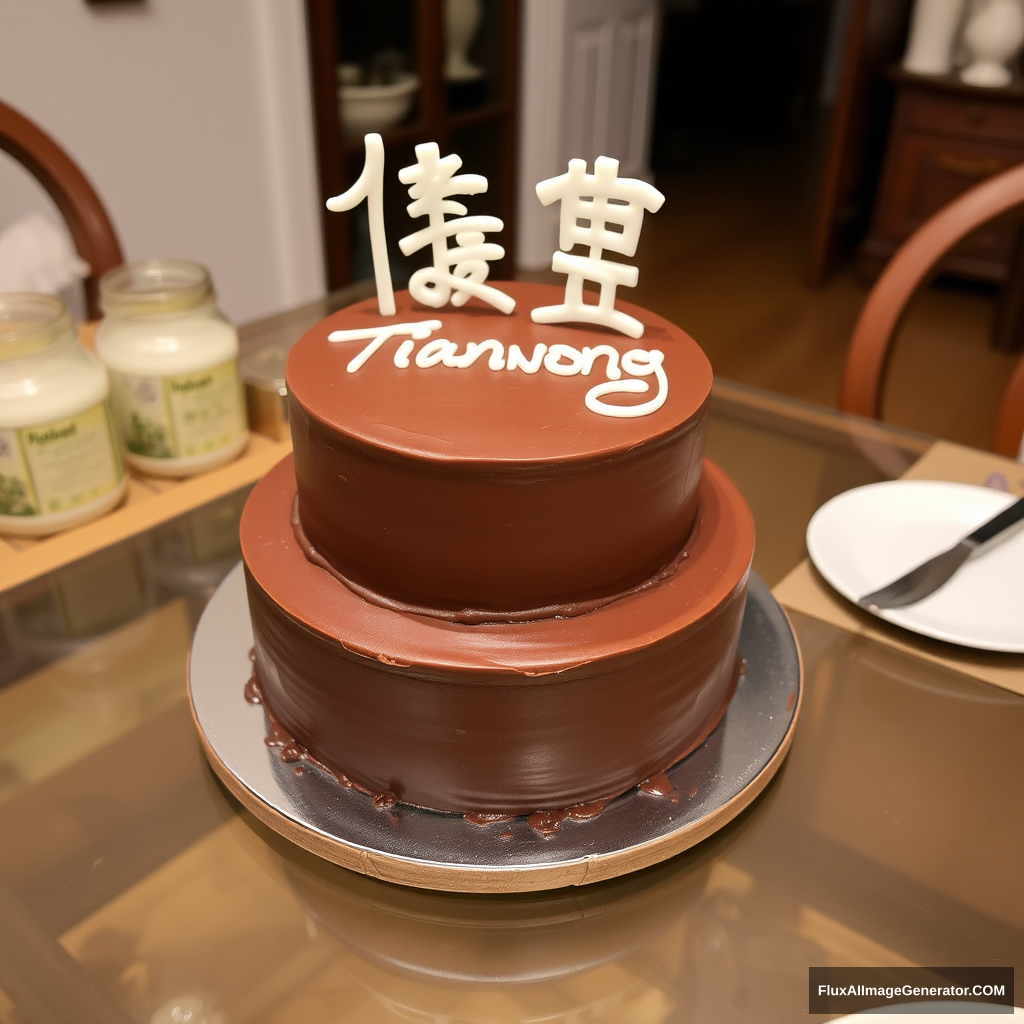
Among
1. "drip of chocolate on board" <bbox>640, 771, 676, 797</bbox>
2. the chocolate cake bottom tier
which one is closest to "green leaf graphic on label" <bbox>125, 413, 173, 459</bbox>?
the chocolate cake bottom tier

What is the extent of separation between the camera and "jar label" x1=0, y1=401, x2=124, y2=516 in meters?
1.05

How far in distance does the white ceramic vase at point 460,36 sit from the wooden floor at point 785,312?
1.03 m

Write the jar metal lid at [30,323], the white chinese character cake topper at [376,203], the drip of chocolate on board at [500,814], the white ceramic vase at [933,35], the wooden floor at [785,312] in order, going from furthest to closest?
the white ceramic vase at [933,35]
the wooden floor at [785,312]
the jar metal lid at [30,323]
the white chinese character cake topper at [376,203]
the drip of chocolate on board at [500,814]

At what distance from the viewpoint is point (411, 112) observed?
3318 mm

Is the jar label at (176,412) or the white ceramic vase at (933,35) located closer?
the jar label at (176,412)

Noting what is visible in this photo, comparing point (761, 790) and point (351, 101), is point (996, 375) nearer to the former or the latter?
point (351, 101)

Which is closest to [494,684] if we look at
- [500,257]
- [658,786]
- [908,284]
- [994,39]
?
[658,786]

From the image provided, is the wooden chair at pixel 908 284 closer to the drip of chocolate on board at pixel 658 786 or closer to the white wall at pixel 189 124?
the drip of chocolate on board at pixel 658 786

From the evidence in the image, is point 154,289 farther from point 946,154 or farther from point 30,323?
point 946,154

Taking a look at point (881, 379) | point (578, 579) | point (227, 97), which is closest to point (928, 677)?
point (578, 579)

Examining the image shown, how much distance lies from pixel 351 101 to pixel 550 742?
2.79 m

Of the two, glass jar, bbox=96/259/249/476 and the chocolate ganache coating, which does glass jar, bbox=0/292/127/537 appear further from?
the chocolate ganache coating

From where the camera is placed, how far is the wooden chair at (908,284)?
147 cm

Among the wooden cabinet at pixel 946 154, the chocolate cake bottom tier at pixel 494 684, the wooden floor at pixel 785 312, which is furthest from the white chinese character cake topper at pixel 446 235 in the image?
the wooden cabinet at pixel 946 154
